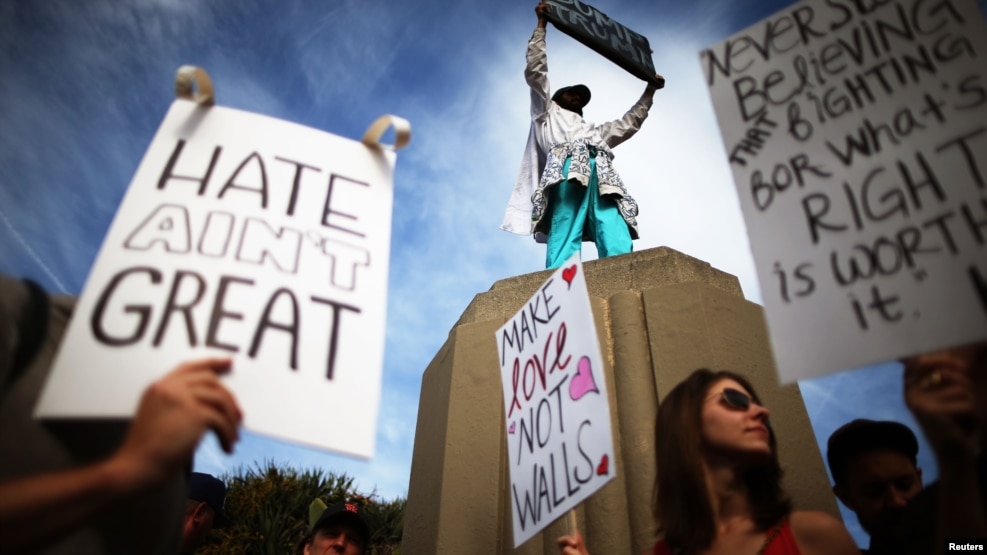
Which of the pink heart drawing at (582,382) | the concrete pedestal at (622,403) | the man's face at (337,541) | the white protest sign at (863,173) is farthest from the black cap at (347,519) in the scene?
the white protest sign at (863,173)

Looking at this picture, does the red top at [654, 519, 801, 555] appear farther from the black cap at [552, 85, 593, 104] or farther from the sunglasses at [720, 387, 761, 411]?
the black cap at [552, 85, 593, 104]

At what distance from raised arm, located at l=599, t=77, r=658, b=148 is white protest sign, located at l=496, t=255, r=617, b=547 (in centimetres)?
269

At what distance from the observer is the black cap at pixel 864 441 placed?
2.18 meters

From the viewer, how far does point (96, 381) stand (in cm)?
112

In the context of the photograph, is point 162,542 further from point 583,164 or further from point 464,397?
point 583,164

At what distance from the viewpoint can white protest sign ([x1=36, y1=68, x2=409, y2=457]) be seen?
1.18 m

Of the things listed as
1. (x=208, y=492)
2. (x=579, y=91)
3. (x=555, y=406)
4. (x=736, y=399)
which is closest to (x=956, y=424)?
(x=736, y=399)

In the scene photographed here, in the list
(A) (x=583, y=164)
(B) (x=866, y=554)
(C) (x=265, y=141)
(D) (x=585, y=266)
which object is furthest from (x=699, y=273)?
(C) (x=265, y=141)

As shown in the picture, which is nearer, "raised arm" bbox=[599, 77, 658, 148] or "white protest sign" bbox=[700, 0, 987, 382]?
"white protest sign" bbox=[700, 0, 987, 382]

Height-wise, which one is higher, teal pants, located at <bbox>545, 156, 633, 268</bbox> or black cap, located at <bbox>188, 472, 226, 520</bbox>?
teal pants, located at <bbox>545, 156, 633, 268</bbox>

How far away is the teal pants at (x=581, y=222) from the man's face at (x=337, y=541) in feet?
6.81

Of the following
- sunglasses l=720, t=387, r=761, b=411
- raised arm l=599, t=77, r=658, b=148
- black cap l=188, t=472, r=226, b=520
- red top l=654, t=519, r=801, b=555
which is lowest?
red top l=654, t=519, r=801, b=555

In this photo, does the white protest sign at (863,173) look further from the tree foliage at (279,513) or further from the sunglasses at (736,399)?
the tree foliage at (279,513)

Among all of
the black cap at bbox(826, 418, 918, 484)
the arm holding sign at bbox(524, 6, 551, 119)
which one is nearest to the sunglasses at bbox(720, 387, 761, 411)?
the black cap at bbox(826, 418, 918, 484)
